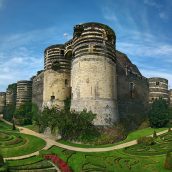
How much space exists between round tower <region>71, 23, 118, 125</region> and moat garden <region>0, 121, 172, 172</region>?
6289 mm

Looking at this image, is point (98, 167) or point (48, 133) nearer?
point (98, 167)

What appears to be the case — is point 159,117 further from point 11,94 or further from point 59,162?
point 11,94

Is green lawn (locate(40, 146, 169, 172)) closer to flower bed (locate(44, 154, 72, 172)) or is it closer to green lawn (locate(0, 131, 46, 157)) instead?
flower bed (locate(44, 154, 72, 172))

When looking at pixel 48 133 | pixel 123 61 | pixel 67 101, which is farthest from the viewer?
pixel 123 61

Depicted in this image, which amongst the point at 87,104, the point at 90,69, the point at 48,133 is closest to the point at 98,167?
the point at 87,104

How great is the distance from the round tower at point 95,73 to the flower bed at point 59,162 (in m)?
11.8

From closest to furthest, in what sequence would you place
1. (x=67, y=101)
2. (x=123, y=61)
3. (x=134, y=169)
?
(x=134, y=169), (x=67, y=101), (x=123, y=61)

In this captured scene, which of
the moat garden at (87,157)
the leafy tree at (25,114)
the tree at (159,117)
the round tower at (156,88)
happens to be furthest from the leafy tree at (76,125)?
the round tower at (156,88)

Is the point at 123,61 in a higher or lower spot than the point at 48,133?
higher

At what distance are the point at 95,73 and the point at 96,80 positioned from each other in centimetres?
108

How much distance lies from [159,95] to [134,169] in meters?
40.2

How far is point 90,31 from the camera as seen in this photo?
A: 45.7 metres

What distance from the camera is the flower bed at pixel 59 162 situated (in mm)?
28972

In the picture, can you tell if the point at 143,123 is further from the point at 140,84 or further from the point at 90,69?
the point at 90,69
